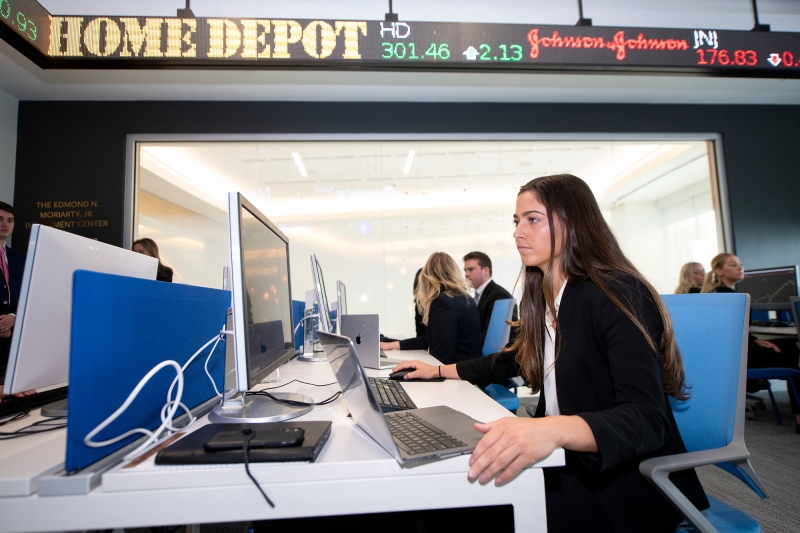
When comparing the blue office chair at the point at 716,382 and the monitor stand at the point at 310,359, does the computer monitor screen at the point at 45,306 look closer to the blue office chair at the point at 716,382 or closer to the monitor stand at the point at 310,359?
the monitor stand at the point at 310,359

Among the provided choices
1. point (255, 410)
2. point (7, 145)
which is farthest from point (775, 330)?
point (7, 145)

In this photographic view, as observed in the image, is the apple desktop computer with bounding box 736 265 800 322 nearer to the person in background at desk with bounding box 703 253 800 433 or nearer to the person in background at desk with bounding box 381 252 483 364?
the person in background at desk with bounding box 703 253 800 433

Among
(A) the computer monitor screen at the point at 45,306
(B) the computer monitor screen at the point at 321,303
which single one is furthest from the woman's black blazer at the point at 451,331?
(A) the computer monitor screen at the point at 45,306

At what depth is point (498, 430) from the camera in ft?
2.37

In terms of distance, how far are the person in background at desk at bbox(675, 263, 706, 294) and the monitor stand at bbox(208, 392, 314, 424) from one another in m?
4.51

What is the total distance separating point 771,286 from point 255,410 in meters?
4.52

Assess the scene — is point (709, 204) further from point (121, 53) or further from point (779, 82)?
point (121, 53)

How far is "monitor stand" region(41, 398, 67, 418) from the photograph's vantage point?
3.55 feet

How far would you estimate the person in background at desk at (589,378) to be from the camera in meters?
0.76

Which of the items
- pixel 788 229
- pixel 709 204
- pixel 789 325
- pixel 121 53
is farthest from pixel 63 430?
pixel 788 229

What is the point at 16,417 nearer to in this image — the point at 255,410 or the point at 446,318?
the point at 255,410

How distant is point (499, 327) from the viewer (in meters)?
2.82

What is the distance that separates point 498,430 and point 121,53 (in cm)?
261

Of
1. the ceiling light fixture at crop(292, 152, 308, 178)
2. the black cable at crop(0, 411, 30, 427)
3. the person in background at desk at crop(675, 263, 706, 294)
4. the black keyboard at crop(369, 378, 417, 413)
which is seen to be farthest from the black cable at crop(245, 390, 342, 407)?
the person in background at desk at crop(675, 263, 706, 294)
